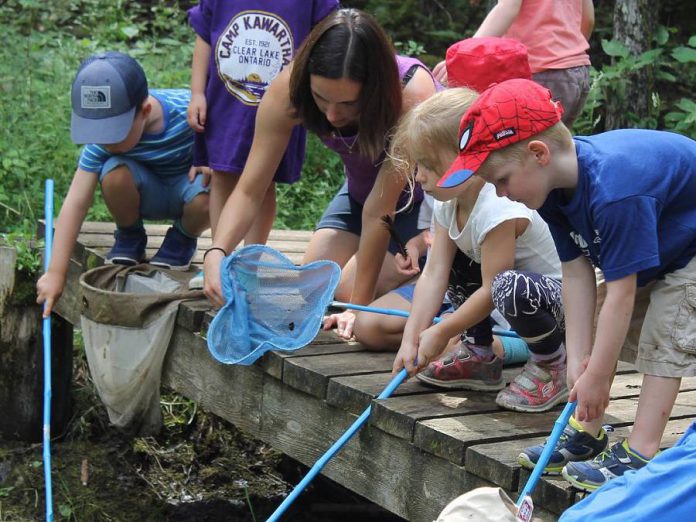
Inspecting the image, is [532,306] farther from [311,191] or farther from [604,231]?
[311,191]

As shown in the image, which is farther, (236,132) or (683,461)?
(236,132)

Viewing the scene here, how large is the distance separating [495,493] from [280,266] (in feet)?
5.65

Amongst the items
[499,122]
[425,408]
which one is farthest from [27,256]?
[499,122]

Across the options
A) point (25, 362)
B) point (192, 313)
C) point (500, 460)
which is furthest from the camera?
point (25, 362)

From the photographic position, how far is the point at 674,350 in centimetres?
250

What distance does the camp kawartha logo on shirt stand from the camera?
12.8 feet

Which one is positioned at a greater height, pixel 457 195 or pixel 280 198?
pixel 457 195

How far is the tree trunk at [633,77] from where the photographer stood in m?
6.24

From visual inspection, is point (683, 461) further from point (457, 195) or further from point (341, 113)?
point (341, 113)

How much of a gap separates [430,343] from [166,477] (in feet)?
6.59

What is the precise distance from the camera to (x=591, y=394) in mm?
2383

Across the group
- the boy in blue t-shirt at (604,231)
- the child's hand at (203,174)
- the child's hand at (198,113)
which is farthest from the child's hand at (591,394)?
the child's hand at (203,174)

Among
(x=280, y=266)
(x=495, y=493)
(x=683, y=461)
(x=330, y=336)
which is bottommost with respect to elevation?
(x=330, y=336)

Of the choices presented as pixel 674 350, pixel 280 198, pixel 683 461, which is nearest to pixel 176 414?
pixel 280 198
